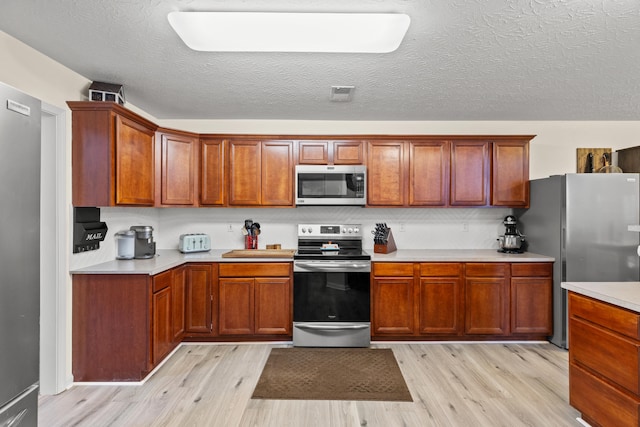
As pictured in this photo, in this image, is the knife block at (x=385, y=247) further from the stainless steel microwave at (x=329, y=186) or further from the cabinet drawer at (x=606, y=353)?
the cabinet drawer at (x=606, y=353)

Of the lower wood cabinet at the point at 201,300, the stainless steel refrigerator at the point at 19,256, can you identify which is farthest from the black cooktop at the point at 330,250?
the stainless steel refrigerator at the point at 19,256

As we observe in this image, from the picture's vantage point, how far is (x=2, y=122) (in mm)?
1269

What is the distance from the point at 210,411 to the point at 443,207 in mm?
2946

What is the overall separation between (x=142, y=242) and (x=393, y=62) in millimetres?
2748

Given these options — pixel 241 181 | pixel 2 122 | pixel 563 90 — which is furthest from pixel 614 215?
pixel 2 122

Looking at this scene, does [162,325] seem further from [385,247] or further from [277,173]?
[385,247]

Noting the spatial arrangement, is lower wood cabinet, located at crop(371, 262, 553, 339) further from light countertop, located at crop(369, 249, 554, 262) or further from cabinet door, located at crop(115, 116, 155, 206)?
cabinet door, located at crop(115, 116, 155, 206)

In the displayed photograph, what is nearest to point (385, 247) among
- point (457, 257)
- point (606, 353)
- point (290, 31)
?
point (457, 257)

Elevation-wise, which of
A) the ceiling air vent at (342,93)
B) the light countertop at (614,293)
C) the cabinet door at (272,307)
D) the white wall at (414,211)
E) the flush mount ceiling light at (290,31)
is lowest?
the cabinet door at (272,307)

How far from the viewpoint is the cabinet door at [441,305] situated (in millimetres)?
3443

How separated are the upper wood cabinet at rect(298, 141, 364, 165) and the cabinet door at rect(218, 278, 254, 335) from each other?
146 centimetres

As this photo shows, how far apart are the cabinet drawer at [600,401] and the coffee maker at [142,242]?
3526mm

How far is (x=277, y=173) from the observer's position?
3742mm

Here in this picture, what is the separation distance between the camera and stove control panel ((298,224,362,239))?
13.0 ft
